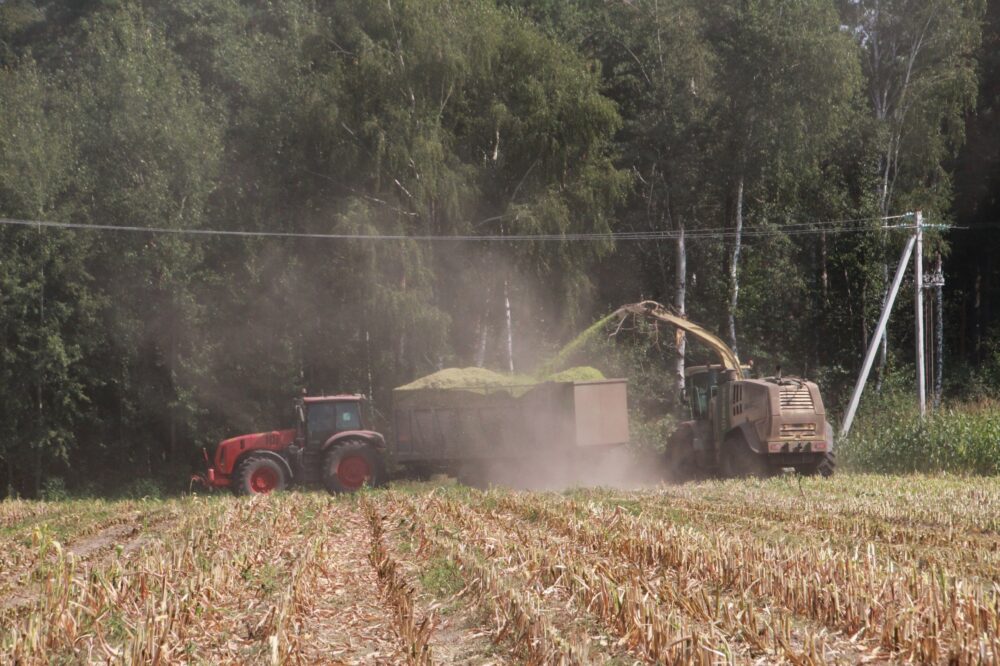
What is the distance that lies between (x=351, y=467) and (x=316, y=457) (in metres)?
0.79

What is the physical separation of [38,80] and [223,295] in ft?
29.0

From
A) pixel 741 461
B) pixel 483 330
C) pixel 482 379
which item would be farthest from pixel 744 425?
pixel 483 330

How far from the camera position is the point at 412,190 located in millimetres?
30578

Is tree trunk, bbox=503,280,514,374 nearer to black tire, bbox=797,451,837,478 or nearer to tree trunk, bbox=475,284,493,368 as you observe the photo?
tree trunk, bbox=475,284,493,368

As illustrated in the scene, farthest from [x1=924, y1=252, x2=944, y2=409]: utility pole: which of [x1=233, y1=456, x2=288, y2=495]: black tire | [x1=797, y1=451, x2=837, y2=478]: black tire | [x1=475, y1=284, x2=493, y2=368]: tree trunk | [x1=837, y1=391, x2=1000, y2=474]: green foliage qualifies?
[x1=233, y1=456, x2=288, y2=495]: black tire

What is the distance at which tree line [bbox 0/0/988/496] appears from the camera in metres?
30.5

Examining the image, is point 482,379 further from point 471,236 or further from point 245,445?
point 471,236

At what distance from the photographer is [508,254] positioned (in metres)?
31.8

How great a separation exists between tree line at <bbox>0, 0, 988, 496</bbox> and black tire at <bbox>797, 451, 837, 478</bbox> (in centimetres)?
1219

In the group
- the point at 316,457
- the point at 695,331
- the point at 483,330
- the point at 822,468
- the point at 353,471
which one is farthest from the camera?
the point at 483,330

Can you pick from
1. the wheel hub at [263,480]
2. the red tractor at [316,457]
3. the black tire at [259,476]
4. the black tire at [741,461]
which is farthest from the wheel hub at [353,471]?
the black tire at [741,461]

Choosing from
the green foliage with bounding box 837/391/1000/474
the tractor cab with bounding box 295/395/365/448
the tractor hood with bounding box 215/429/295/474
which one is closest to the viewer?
the green foliage with bounding box 837/391/1000/474

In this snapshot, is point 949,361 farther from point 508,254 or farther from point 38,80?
point 38,80

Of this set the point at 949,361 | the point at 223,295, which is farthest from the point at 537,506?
the point at 949,361
